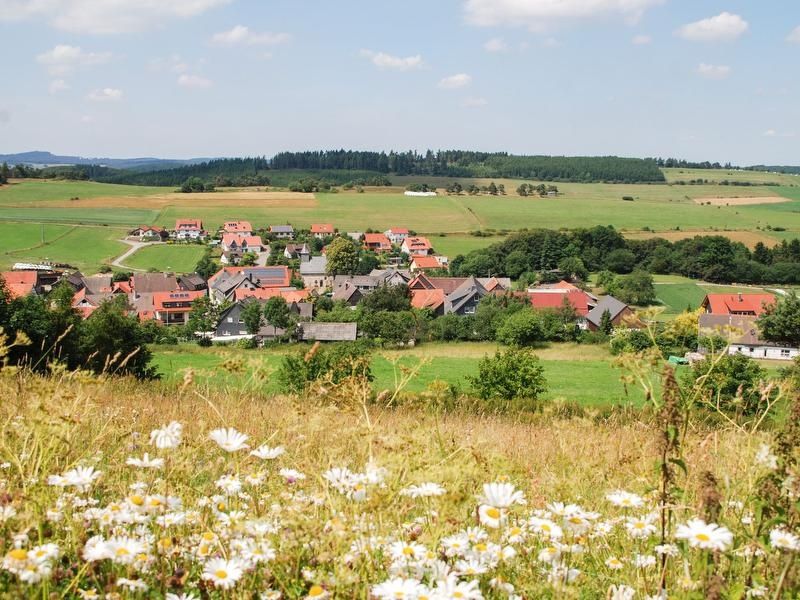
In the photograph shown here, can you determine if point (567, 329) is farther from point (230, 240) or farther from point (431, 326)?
point (230, 240)

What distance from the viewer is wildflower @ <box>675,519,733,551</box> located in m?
1.90

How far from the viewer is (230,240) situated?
285 ft

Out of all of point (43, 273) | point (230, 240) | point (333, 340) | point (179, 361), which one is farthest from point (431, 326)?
point (230, 240)

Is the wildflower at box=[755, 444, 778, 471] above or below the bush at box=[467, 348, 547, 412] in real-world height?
above

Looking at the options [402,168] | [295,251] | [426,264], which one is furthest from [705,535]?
[402,168]

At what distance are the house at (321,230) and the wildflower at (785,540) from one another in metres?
93.1

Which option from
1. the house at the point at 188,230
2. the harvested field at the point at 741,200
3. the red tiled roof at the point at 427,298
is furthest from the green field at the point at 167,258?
the harvested field at the point at 741,200

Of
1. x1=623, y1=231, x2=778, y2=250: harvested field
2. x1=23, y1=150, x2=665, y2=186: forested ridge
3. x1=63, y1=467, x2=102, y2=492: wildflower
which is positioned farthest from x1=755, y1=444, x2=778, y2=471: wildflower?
x1=23, y1=150, x2=665, y2=186: forested ridge

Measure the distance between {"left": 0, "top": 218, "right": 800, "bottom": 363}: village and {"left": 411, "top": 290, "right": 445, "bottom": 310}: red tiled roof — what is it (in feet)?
0.31

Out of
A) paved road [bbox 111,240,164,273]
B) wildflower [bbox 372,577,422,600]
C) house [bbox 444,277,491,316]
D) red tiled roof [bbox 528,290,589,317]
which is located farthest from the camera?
paved road [bbox 111,240,164,273]

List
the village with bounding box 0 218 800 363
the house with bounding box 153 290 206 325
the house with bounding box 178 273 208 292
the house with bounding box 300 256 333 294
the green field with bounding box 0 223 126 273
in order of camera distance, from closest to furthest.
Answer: the village with bounding box 0 218 800 363
the house with bounding box 153 290 206 325
the house with bounding box 178 273 208 292
the green field with bounding box 0 223 126 273
the house with bounding box 300 256 333 294

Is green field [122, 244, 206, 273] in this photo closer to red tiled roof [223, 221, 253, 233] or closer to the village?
the village

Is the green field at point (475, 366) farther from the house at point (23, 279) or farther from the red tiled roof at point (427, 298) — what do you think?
the house at point (23, 279)

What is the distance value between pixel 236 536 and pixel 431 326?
49014mm
